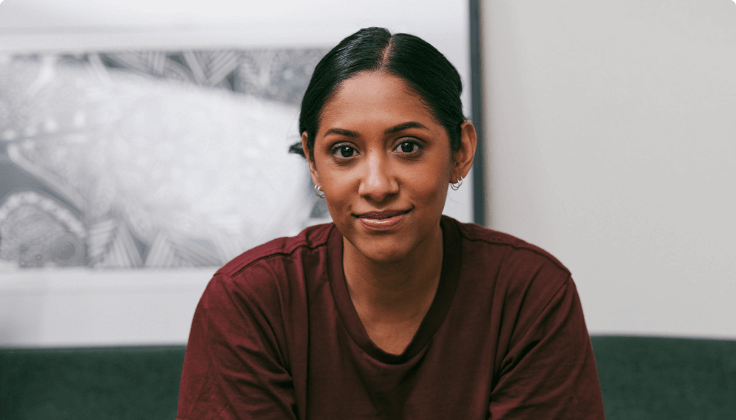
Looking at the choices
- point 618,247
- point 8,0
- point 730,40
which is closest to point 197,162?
point 8,0

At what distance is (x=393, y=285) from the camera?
82cm

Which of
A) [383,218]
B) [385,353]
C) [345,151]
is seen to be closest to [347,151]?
[345,151]

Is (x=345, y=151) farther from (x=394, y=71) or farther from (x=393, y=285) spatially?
(x=393, y=285)

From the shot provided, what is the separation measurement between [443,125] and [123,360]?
40.3 inches

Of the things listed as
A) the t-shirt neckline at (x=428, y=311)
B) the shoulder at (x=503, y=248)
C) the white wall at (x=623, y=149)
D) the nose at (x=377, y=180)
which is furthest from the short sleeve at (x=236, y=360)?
the white wall at (x=623, y=149)

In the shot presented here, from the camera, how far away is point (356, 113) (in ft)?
2.30

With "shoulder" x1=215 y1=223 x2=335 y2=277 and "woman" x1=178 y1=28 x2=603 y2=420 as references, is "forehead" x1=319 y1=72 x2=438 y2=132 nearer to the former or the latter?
"woman" x1=178 y1=28 x2=603 y2=420

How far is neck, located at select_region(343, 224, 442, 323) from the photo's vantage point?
2.68 ft

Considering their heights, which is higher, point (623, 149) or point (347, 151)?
point (347, 151)

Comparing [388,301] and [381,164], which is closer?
[381,164]

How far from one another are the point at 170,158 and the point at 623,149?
1.14m

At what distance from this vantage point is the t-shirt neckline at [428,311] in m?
0.76

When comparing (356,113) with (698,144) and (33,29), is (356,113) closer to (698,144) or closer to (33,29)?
(698,144)

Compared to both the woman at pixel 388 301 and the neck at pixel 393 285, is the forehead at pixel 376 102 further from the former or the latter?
the neck at pixel 393 285
